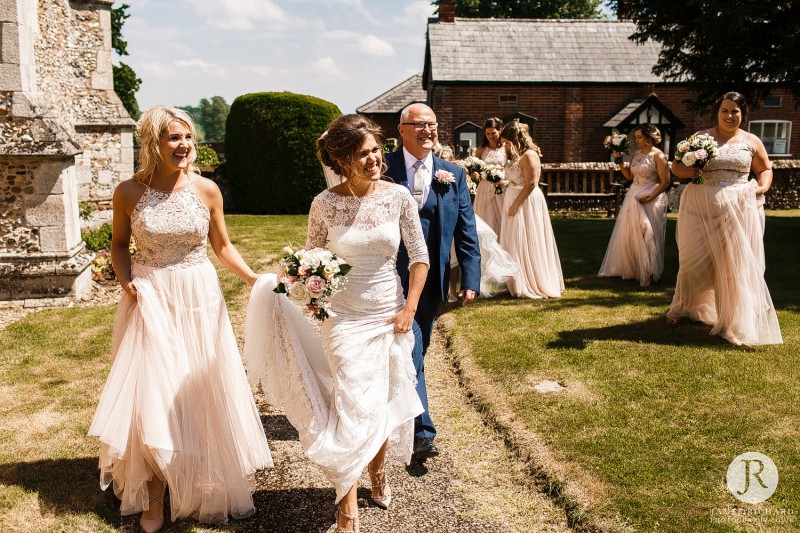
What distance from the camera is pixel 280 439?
537cm

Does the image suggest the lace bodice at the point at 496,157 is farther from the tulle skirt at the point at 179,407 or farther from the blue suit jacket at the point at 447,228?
the tulle skirt at the point at 179,407

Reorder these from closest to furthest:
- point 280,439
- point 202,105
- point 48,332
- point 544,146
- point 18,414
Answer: point 280,439 < point 18,414 < point 48,332 < point 544,146 < point 202,105

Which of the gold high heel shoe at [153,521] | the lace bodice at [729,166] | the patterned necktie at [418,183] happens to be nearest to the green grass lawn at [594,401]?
the gold high heel shoe at [153,521]

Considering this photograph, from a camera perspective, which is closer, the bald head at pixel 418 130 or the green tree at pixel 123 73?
the bald head at pixel 418 130

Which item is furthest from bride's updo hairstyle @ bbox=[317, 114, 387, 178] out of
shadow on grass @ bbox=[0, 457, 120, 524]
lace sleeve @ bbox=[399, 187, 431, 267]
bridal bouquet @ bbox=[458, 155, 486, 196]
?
bridal bouquet @ bbox=[458, 155, 486, 196]

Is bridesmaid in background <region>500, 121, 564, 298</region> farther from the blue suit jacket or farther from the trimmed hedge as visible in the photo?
the trimmed hedge

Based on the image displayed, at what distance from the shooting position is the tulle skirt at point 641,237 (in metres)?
11.0

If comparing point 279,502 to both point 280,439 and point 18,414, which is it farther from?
point 18,414

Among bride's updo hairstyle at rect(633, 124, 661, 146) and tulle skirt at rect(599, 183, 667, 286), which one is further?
tulle skirt at rect(599, 183, 667, 286)

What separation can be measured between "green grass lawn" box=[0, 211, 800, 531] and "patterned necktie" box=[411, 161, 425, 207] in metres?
1.99

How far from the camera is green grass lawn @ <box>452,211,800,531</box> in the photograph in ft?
14.3

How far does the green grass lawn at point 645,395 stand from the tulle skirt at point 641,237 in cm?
87

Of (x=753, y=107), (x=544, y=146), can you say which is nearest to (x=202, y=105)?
(x=544, y=146)

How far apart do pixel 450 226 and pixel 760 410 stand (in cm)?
290
